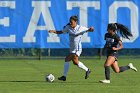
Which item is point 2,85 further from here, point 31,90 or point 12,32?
point 12,32

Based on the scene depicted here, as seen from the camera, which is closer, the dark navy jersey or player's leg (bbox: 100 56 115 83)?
player's leg (bbox: 100 56 115 83)

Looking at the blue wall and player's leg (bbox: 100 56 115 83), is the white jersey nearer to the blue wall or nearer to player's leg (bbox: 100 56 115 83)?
player's leg (bbox: 100 56 115 83)

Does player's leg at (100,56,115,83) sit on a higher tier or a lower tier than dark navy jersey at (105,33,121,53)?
lower

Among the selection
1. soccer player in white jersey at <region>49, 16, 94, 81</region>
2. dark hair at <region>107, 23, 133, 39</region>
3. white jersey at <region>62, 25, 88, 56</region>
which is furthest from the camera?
white jersey at <region>62, 25, 88, 56</region>

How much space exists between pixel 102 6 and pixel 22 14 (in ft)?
14.5

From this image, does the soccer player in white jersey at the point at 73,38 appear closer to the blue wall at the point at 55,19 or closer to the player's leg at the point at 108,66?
the player's leg at the point at 108,66

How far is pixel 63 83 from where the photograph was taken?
1683 cm

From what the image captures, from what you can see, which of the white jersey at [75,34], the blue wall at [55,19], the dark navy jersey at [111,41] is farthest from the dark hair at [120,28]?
the blue wall at [55,19]

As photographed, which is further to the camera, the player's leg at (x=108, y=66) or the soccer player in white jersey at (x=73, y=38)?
the soccer player in white jersey at (x=73, y=38)

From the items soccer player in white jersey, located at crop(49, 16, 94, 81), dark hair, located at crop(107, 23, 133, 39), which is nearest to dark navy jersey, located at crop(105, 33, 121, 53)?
dark hair, located at crop(107, 23, 133, 39)

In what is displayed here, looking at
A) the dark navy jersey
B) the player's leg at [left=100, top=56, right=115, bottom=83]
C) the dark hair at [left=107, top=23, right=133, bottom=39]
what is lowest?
the player's leg at [left=100, top=56, right=115, bottom=83]

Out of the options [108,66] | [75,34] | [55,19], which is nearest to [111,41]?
[108,66]

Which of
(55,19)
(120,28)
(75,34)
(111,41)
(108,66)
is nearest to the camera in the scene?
(108,66)

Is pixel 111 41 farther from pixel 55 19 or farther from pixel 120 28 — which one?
pixel 55 19
